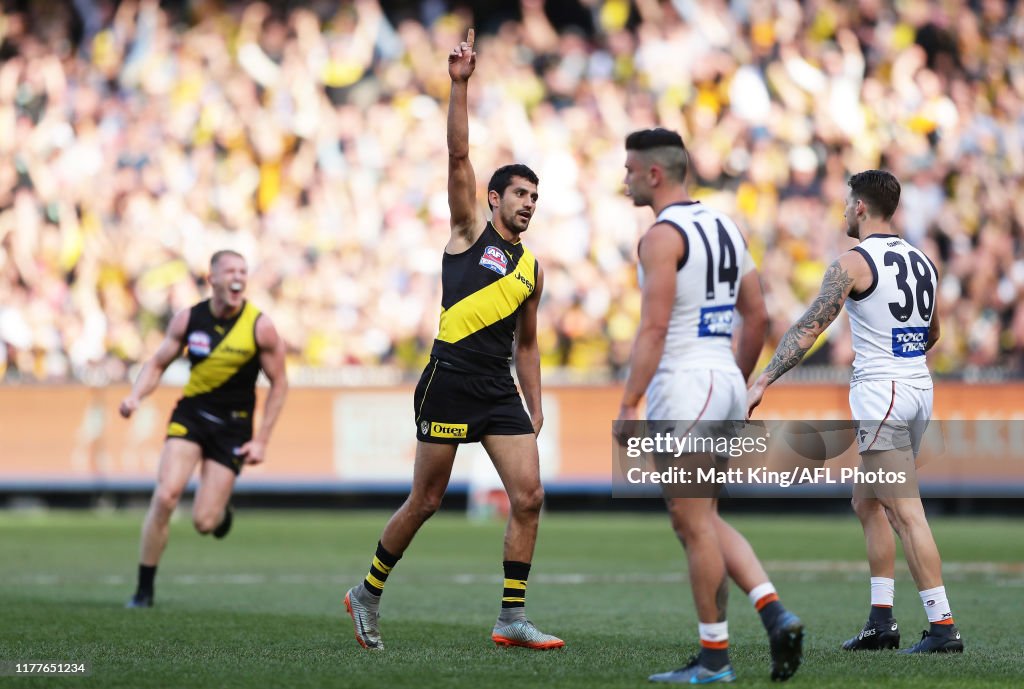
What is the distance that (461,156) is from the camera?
730 cm

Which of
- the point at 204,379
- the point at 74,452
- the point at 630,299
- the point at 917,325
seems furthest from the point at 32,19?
the point at 917,325

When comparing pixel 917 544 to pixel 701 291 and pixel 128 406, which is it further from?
pixel 128 406

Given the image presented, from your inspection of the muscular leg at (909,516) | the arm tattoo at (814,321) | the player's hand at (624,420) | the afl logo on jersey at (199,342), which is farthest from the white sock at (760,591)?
the afl logo on jersey at (199,342)

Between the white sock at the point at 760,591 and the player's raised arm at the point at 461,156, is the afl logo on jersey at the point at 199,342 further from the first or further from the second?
the white sock at the point at 760,591

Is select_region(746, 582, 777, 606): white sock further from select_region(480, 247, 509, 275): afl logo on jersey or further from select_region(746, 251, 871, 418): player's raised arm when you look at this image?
select_region(480, 247, 509, 275): afl logo on jersey

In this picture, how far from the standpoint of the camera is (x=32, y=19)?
26328mm

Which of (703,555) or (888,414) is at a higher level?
(888,414)

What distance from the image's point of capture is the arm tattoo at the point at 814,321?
7.15 meters

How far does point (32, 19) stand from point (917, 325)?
22302 millimetres

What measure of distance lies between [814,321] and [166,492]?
5.18m

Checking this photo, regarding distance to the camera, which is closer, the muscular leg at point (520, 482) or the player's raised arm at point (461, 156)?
the player's raised arm at point (461, 156)

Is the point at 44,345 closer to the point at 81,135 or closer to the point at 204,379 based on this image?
the point at 81,135

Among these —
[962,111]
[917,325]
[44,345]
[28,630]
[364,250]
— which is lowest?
[28,630]

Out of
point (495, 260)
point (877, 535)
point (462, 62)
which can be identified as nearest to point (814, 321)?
point (877, 535)
